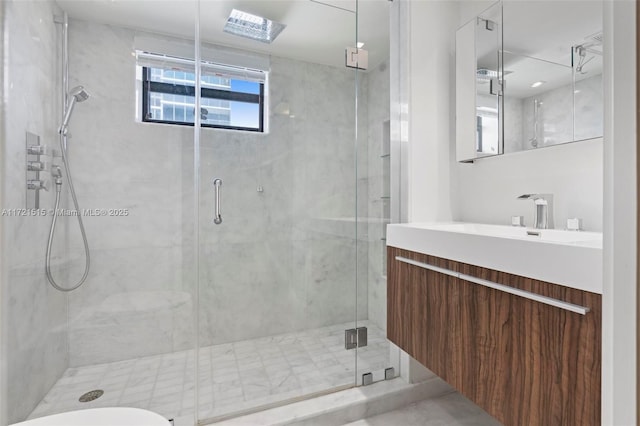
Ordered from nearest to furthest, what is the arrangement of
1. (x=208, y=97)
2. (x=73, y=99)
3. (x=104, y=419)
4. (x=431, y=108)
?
(x=104, y=419) < (x=73, y=99) < (x=431, y=108) < (x=208, y=97)

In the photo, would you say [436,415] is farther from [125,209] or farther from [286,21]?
[286,21]

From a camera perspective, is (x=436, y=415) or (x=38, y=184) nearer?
(x=38, y=184)

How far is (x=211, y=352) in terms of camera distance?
6.51 ft

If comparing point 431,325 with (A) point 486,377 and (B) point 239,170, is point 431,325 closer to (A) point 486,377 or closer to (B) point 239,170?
(A) point 486,377

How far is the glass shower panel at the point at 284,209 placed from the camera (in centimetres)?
199

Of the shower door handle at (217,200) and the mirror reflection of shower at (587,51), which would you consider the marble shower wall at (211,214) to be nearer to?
the shower door handle at (217,200)

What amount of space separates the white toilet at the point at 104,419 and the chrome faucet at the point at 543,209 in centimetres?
156

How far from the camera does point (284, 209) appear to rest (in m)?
2.25

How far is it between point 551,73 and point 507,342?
120cm

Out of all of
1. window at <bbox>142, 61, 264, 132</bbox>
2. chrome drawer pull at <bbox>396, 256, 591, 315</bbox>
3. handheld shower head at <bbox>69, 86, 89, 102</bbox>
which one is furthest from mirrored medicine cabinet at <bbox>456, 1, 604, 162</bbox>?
handheld shower head at <bbox>69, 86, 89, 102</bbox>

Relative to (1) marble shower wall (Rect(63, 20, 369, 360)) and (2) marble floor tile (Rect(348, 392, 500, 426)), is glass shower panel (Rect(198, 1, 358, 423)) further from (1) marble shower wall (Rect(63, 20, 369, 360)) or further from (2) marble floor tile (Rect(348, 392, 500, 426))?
(2) marble floor tile (Rect(348, 392, 500, 426))

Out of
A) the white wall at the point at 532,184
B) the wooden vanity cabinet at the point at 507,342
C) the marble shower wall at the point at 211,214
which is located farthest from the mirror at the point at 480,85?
the wooden vanity cabinet at the point at 507,342

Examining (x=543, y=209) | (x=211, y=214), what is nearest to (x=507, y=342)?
(x=543, y=209)

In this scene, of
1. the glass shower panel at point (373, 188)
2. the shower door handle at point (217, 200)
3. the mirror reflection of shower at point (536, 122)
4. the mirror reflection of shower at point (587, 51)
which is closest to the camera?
the mirror reflection of shower at point (587, 51)
